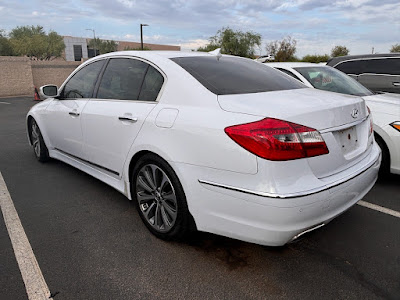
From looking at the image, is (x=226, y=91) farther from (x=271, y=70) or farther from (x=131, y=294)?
(x=131, y=294)

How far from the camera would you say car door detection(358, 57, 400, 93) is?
581 centimetres

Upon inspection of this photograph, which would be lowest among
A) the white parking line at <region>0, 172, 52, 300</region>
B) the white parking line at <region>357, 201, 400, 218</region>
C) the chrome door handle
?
the white parking line at <region>0, 172, 52, 300</region>

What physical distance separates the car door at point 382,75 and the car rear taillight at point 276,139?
14.8 feet

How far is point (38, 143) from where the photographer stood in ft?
16.0

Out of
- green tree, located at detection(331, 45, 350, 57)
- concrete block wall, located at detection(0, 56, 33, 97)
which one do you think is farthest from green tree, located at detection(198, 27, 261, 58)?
concrete block wall, located at detection(0, 56, 33, 97)

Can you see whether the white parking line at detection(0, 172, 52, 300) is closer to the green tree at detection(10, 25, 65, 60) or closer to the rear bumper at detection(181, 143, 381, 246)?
the rear bumper at detection(181, 143, 381, 246)

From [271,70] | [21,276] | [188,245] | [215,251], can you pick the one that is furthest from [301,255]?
[21,276]

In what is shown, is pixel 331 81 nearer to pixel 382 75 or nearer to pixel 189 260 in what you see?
pixel 382 75

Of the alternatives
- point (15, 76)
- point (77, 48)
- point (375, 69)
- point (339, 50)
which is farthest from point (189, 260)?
point (77, 48)

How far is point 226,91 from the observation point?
2.44 meters

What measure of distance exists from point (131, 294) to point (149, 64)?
1.90 meters

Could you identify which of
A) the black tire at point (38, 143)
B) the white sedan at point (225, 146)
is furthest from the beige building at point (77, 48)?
the white sedan at point (225, 146)

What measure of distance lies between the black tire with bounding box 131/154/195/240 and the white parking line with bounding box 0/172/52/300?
36.3 inches

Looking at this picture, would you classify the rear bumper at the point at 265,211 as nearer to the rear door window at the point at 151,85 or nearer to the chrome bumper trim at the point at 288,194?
the chrome bumper trim at the point at 288,194
